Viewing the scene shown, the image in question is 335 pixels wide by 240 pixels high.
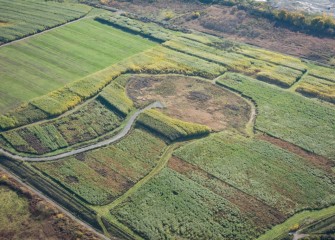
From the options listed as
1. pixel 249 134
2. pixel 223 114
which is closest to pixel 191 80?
pixel 223 114

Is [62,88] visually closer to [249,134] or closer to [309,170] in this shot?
[249,134]

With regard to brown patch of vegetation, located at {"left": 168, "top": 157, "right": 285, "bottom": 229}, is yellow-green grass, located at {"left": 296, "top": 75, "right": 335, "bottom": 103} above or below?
above

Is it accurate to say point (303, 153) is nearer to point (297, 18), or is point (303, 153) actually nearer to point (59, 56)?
point (297, 18)

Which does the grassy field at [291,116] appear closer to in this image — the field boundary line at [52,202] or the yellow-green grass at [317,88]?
the yellow-green grass at [317,88]

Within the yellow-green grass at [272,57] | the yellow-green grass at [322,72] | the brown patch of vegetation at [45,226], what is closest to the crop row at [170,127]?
the brown patch of vegetation at [45,226]

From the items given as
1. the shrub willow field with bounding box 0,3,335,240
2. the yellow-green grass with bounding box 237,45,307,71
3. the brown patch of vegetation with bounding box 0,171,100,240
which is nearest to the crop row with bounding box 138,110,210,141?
the shrub willow field with bounding box 0,3,335,240

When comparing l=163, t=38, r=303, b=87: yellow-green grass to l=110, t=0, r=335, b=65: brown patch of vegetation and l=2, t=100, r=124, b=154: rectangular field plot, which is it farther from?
l=2, t=100, r=124, b=154: rectangular field plot
